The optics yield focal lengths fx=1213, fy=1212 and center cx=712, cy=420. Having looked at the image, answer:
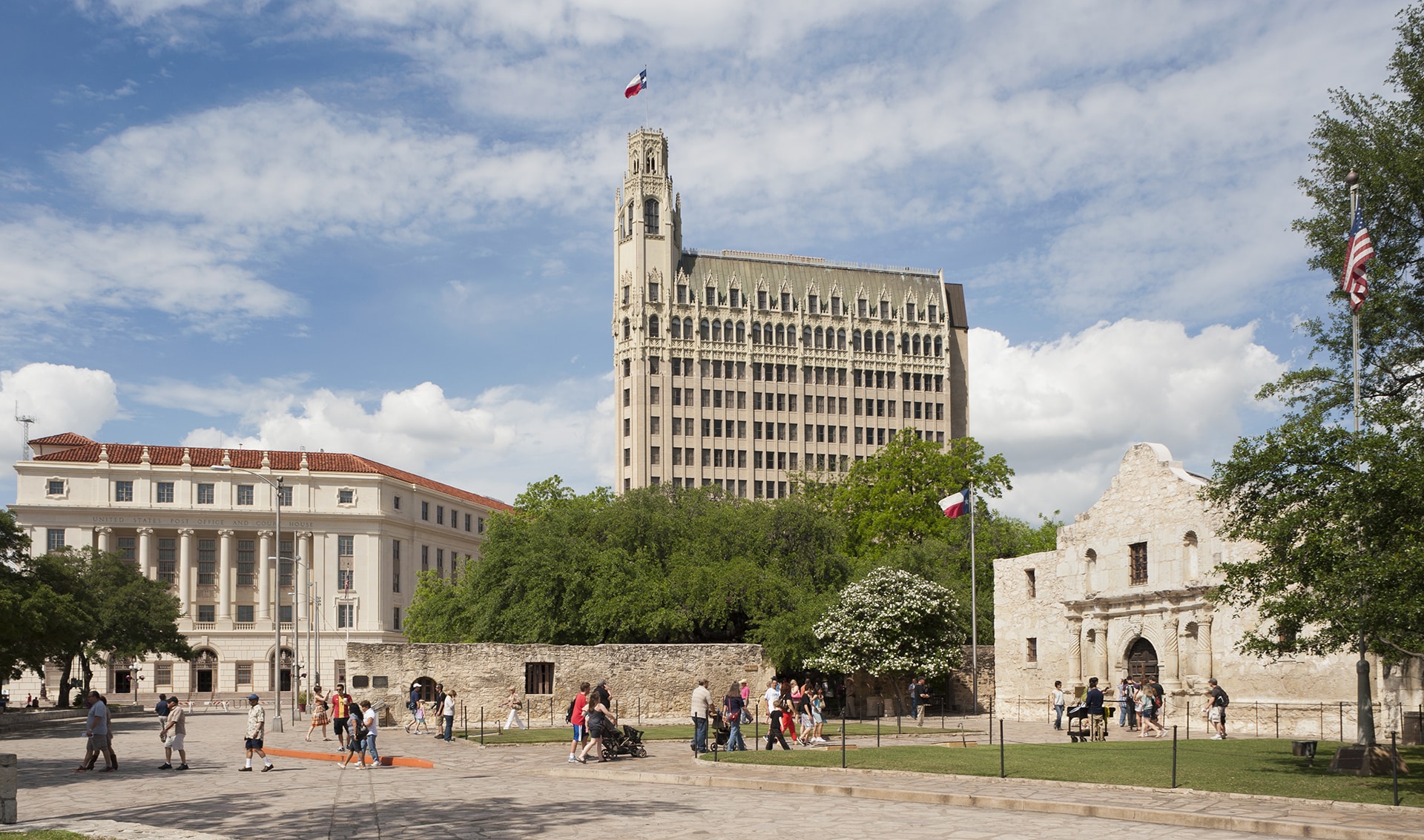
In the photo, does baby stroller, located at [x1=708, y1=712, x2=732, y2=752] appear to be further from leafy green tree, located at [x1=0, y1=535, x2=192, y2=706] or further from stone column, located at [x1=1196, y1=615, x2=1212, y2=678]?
leafy green tree, located at [x1=0, y1=535, x2=192, y2=706]

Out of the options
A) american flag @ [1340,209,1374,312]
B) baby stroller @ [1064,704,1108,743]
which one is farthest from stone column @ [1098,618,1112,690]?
american flag @ [1340,209,1374,312]

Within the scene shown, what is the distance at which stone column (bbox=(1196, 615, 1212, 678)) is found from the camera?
33531 millimetres

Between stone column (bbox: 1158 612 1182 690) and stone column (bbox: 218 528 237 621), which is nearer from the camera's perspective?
stone column (bbox: 1158 612 1182 690)

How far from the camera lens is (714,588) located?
44.4 meters

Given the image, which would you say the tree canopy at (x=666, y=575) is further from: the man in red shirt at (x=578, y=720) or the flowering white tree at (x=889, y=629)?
the man in red shirt at (x=578, y=720)


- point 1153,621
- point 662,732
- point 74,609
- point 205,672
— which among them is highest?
point 74,609

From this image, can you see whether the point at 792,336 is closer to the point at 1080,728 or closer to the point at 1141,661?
the point at 1141,661

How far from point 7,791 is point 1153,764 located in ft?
59.0

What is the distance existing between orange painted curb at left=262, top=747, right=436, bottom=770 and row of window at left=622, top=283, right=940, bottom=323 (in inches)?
3293

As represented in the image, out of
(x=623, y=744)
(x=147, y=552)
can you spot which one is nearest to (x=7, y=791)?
(x=623, y=744)

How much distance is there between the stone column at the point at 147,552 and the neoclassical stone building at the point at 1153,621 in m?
73.4

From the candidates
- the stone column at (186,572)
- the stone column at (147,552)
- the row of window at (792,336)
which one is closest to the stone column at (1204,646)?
the row of window at (792,336)

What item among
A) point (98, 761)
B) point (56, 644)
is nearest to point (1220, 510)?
point (98, 761)

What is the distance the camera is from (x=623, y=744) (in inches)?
993
